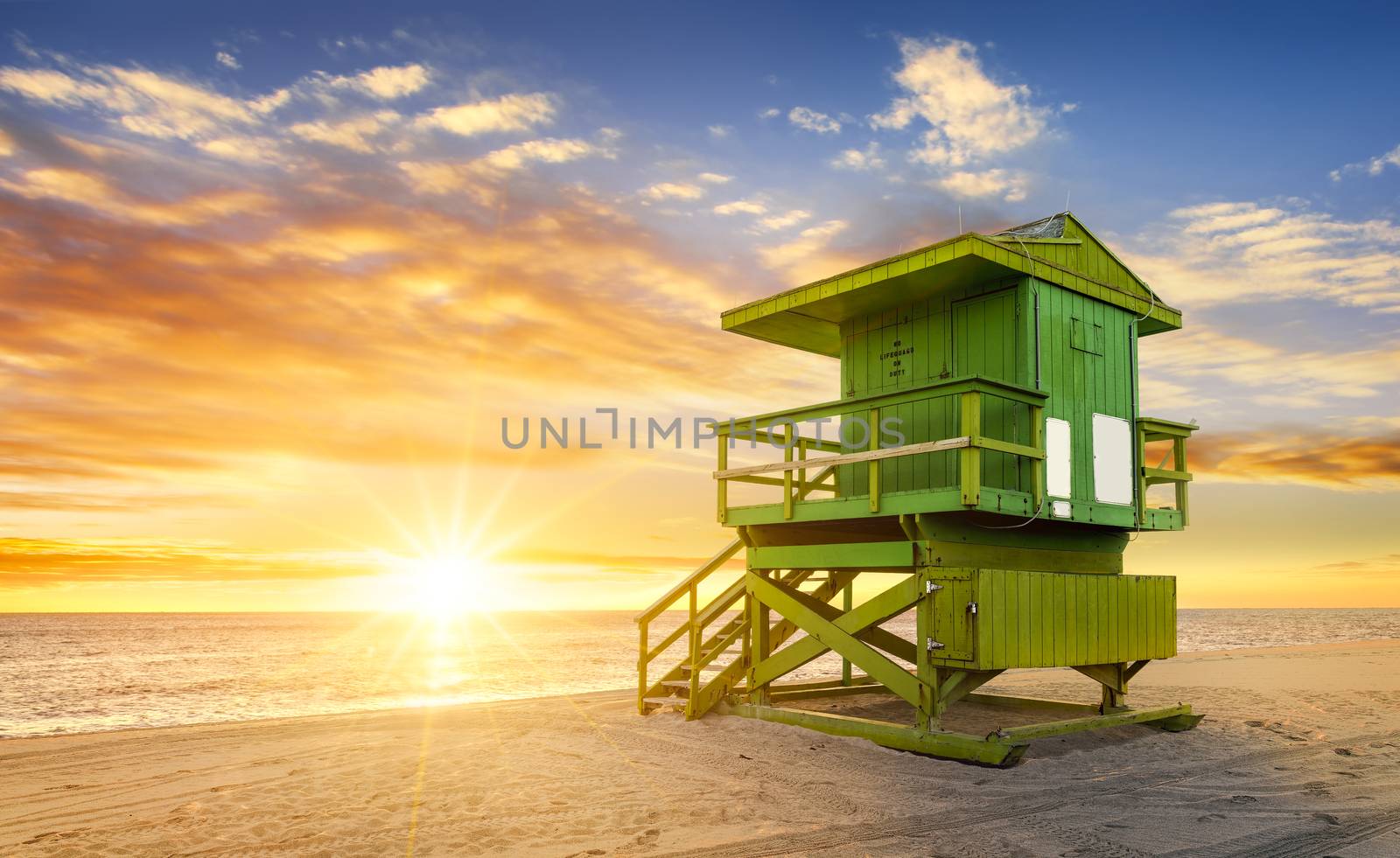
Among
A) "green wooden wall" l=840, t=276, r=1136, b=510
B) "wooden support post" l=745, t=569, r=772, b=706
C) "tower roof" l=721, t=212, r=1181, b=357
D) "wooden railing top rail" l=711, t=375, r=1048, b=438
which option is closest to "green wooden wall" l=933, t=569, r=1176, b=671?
"green wooden wall" l=840, t=276, r=1136, b=510

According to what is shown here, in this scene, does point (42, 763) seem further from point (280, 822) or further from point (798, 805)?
point (798, 805)

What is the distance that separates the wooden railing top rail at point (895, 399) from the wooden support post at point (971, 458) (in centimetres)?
11

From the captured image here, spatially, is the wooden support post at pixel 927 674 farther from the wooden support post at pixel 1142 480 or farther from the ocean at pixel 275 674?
the ocean at pixel 275 674

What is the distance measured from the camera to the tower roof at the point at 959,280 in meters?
9.80

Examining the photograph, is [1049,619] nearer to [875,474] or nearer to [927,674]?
[927,674]

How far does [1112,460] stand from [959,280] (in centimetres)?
293

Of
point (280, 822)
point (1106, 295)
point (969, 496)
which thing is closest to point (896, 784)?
point (969, 496)

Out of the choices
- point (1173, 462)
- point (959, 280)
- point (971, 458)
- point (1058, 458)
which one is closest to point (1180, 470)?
point (1173, 462)

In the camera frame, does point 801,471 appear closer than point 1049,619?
No

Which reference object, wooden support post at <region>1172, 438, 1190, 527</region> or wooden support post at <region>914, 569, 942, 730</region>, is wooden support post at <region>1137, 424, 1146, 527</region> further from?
wooden support post at <region>914, 569, 942, 730</region>

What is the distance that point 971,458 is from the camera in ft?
28.3

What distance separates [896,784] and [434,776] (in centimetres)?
423

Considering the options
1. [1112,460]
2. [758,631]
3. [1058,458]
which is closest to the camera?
[1058,458]

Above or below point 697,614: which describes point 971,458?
above
